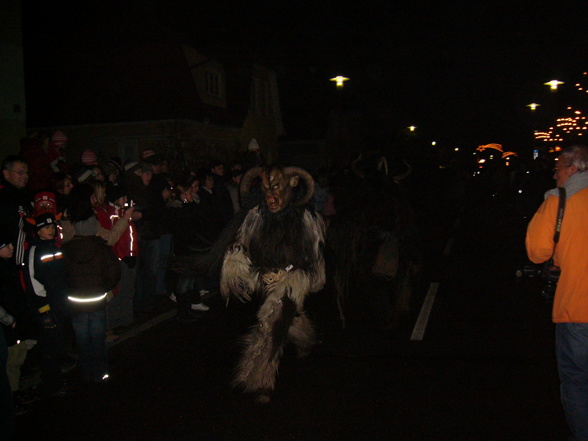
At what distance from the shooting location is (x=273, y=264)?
18.2ft

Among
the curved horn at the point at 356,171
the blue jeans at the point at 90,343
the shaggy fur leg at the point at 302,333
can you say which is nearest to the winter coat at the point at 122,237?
the blue jeans at the point at 90,343

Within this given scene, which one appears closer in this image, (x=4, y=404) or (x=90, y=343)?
(x=4, y=404)

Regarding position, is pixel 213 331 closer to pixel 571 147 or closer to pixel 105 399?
pixel 105 399

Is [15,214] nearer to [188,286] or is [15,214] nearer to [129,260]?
[129,260]

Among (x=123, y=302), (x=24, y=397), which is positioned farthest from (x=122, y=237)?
(x=24, y=397)

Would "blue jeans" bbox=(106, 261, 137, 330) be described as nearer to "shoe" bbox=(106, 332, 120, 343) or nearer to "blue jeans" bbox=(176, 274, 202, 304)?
"shoe" bbox=(106, 332, 120, 343)

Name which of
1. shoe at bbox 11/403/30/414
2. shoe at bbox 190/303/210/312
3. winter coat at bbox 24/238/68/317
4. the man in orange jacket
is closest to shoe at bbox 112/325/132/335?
shoe at bbox 190/303/210/312

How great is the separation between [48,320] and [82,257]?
65 centimetres

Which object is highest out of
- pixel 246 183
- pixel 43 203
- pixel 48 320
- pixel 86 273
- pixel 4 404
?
pixel 246 183

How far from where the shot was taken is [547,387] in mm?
5500

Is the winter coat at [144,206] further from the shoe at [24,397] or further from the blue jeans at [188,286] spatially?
the shoe at [24,397]

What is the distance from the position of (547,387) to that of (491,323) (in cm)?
235

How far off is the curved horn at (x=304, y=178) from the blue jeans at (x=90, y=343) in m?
2.27

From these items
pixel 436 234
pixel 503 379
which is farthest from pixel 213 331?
pixel 436 234
